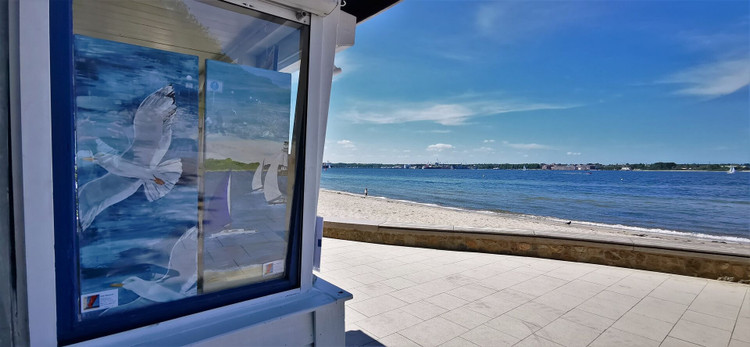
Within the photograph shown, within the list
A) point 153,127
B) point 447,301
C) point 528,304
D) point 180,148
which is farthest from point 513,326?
point 153,127

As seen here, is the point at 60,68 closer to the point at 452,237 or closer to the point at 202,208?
the point at 202,208

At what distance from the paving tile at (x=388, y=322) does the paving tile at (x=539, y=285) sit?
153 cm

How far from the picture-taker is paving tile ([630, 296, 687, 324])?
330 centimetres

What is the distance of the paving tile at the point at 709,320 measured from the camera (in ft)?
10.2

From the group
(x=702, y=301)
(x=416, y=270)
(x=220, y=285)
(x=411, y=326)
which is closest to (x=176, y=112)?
(x=220, y=285)

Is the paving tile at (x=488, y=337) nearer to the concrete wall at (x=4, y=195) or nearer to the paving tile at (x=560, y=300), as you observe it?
the paving tile at (x=560, y=300)

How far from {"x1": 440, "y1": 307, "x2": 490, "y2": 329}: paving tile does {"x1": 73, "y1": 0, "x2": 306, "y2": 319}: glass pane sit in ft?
6.62

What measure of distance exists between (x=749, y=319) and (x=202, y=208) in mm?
4930

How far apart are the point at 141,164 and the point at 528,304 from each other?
365 cm

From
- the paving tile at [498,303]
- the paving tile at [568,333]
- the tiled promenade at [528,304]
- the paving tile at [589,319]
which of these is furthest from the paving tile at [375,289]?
the paving tile at [589,319]

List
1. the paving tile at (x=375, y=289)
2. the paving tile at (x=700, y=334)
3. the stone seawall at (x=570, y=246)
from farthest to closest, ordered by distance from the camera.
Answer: the stone seawall at (x=570, y=246), the paving tile at (x=375, y=289), the paving tile at (x=700, y=334)

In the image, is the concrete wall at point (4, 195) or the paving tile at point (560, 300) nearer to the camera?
the concrete wall at point (4, 195)

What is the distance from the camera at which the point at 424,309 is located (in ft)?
11.1

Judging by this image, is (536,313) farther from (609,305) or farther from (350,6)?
(350,6)
